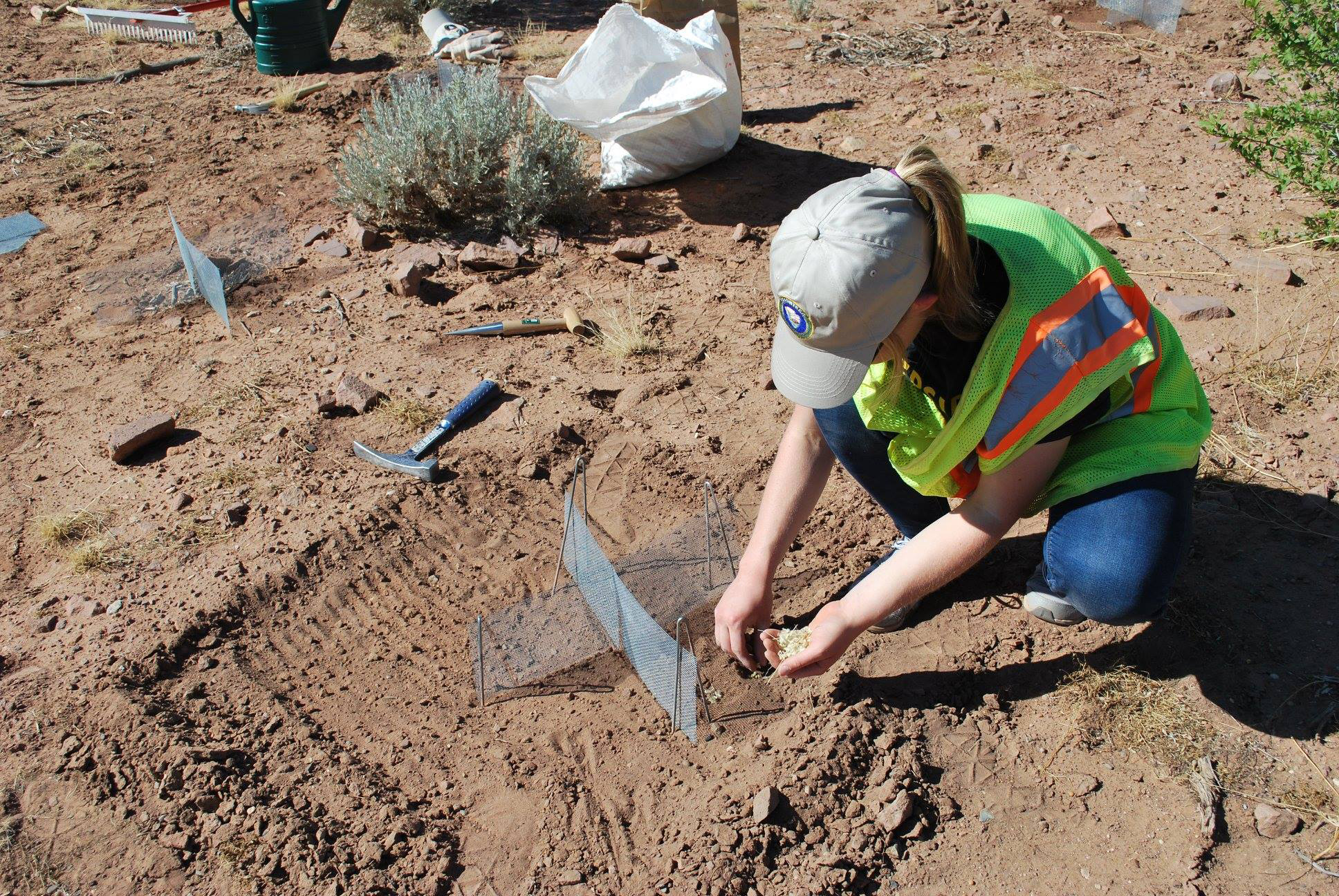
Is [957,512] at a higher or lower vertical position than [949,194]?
lower

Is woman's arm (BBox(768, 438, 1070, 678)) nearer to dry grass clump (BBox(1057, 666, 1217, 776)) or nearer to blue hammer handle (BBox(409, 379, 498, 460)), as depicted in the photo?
dry grass clump (BBox(1057, 666, 1217, 776))

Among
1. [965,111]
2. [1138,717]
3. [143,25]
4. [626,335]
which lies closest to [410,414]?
[626,335]

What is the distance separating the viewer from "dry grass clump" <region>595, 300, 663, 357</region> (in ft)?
11.9

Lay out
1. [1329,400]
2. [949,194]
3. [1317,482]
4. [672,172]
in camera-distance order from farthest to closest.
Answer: [672,172] → [1329,400] → [1317,482] → [949,194]

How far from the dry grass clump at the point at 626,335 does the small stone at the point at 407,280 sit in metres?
0.81

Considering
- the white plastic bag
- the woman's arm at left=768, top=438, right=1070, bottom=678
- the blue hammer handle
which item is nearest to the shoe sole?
the woman's arm at left=768, top=438, right=1070, bottom=678

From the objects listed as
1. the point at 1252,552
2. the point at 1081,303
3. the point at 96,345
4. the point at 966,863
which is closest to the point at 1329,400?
the point at 1252,552

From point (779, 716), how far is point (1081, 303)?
3.95 ft

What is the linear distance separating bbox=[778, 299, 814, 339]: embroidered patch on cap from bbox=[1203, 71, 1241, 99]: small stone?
14.9ft

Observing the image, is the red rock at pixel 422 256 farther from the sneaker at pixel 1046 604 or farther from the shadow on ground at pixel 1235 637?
the sneaker at pixel 1046 604

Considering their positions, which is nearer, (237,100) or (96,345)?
(96,345)

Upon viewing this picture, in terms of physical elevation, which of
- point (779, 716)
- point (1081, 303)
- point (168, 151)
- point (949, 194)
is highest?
point (949, 194)

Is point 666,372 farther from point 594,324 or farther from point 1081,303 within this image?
point 1081,303

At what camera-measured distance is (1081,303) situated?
1822mm
